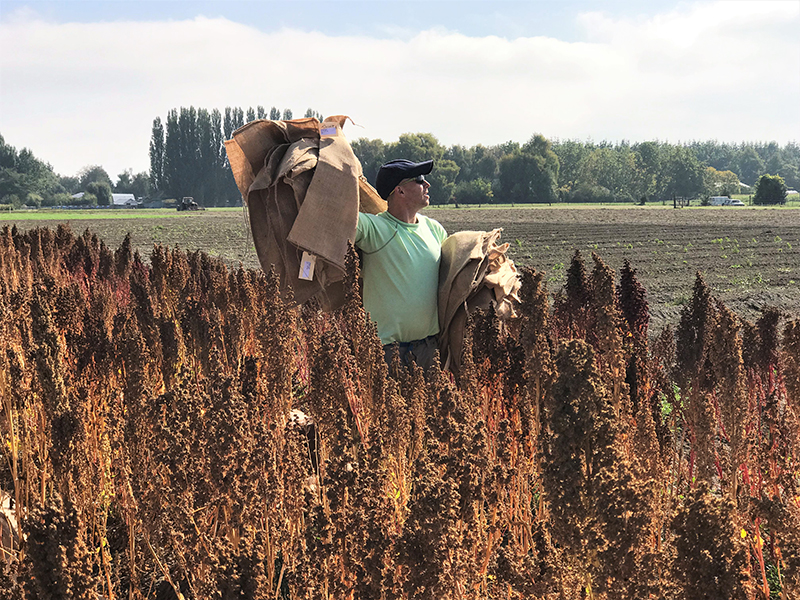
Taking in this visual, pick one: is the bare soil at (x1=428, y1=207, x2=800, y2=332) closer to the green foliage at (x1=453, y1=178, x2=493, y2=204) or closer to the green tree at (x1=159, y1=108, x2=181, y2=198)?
the green foliage at (x1=453, y1=178, x2=493, y2=204)

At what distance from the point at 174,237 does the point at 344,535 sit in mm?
27921

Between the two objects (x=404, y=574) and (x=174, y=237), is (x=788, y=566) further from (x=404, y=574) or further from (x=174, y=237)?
(x=174, y=237)

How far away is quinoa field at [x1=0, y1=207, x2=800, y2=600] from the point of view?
141 centimetres

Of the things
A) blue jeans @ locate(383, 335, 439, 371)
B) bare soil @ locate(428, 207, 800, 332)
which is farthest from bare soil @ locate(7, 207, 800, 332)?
blue jeans @ locate(383, 335, 439, 371)

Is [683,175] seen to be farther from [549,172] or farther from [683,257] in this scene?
[683,257]

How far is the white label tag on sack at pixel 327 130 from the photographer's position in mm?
4445

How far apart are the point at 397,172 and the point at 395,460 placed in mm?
2608

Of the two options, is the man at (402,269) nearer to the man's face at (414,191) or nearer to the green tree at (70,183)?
the man's face at (414,191)

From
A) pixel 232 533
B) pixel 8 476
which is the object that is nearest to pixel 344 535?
pixel 232 533

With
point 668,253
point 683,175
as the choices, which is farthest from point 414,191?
point 683,175

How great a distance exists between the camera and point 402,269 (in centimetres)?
475

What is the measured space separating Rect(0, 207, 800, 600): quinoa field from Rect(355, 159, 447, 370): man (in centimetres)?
60

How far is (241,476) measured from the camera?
6.29ft

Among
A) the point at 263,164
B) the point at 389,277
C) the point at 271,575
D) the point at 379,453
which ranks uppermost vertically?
the point at 263,164
